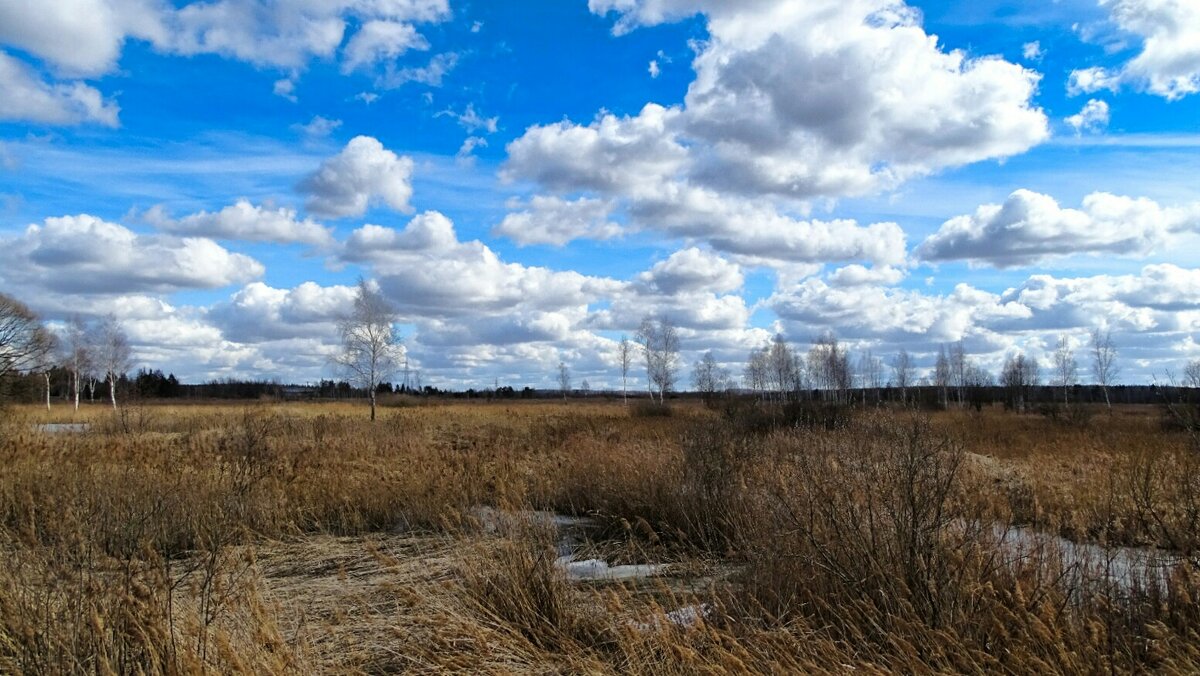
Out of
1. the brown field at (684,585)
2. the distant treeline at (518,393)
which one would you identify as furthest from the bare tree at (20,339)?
the brown field at (684,585)

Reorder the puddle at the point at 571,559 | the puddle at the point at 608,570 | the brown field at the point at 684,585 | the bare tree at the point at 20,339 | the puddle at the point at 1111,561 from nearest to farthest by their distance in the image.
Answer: the brown field at the point at 684,585 < the puddle at the point at 1111,561 < the puddle at the point at 571,559 < the puddle at the point at 608,570 < the bare tree at the point at 20,339

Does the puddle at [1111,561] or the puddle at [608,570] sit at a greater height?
the puddle at [1111,561]

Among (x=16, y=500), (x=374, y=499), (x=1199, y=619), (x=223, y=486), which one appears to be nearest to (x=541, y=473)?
(x=374, y=499)

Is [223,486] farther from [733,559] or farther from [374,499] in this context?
[733,559]

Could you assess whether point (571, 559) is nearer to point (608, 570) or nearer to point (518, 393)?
point (608, 570)

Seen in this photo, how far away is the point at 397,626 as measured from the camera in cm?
495

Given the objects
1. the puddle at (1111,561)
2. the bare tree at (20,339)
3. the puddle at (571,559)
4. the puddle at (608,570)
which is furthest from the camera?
the bare tree at (20,339)

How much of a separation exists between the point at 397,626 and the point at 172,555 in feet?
16.8

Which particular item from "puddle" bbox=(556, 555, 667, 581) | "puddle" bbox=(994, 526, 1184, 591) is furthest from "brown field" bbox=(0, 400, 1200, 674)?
"puddle" bbox=(556, 555, 667, 581)

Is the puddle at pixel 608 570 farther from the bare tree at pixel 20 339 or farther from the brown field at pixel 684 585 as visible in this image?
the bare tree at pixel 20 339

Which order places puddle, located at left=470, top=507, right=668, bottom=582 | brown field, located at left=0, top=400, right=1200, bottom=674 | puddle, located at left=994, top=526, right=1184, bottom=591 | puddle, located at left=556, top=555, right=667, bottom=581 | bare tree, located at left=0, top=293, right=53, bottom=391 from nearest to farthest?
brown field, located at left=0, top=400, right=1200, bottom=674
puddle, located at left=994, top=526, right=1184, bottom=591
puddle, located at left=470, top=507, right=668, bottom=582
puddle, located at left=556, top=555, right=667, bottom=581
bare tree, located at left=0, top=293, right=53, bottom=391

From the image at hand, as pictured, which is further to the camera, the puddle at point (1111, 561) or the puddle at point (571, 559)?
the puddle at point (571, 559)

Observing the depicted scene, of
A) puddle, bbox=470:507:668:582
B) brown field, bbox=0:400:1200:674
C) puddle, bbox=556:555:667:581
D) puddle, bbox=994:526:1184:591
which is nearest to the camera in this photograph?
brown field, bbox=0:400:1200:674

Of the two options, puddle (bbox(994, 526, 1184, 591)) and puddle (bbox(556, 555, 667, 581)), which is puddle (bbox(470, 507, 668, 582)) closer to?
puddle (bbox(556, 555, 667, 581))
